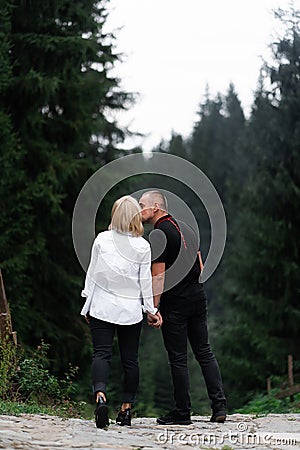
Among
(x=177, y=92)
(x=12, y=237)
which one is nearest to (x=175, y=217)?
(x=12, y=237)

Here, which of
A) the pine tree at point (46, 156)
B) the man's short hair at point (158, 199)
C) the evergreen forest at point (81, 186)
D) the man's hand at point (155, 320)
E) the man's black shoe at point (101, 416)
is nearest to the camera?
the man's black shoe at point (101, 416)

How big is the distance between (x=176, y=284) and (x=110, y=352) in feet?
2.64

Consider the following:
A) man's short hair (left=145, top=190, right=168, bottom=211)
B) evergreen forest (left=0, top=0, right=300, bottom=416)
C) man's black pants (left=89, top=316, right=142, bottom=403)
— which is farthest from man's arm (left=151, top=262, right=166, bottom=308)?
evergreen forest (left=0, top=0, right=300, bottom=416)

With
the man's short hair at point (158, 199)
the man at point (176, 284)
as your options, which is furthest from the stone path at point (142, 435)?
the man's short hair at point (158, 199)

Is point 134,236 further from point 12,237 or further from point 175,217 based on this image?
point 12,237

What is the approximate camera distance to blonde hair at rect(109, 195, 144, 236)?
5555mm

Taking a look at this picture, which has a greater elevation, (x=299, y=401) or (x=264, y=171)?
(x=264, y=171)

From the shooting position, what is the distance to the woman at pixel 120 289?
5.51 m

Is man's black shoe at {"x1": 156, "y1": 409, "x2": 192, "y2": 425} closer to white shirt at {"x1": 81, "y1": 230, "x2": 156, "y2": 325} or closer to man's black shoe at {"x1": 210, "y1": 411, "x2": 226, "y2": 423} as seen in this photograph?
man's black shoe at {"x1": 210, "y1": 411, "x2": 226, "y2": 423}

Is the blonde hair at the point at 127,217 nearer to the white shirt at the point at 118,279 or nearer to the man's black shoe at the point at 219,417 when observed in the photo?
the white shirt at the point at 118,279

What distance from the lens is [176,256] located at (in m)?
5.94

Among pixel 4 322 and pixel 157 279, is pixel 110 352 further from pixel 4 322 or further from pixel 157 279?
pixel 4 322

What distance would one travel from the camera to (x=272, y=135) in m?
16.4

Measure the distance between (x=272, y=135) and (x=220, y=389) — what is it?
11.0m
